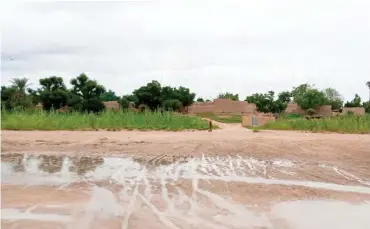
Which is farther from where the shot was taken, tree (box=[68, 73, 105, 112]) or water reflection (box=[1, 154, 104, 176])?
tree (box=[68, 73, 105, 112])

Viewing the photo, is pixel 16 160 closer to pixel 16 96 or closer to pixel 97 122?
pixel 97 122

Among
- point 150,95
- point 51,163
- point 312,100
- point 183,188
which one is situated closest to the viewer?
point 183,188

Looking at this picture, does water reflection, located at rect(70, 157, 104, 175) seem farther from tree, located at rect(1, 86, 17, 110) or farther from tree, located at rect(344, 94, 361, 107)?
tree, located at rect(344, 94, 361, 107)

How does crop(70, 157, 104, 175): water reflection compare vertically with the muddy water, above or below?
above

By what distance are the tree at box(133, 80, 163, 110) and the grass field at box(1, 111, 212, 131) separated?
19678 millimetres

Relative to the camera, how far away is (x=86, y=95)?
3956 cm

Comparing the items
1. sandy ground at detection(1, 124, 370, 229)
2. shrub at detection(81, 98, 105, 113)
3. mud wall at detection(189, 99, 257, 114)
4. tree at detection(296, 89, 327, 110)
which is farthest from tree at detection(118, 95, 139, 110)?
sandy ground at detection(1, 124, 370, 229)

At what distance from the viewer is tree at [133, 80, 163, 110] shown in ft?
144

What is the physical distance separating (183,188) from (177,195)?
57 cm

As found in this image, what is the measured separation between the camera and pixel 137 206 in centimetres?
512

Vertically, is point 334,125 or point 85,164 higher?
point 334,125

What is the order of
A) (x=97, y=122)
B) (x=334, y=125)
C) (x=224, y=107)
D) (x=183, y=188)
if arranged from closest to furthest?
(x=183, y=188) → (x=97, y=122) → (x=334, y=125) → (x=224, y=107)

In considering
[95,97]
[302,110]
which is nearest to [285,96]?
[302,110]

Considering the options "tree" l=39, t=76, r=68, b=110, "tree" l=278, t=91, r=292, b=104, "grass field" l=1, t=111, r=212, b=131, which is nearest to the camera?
"grass field" l=1, t=111, r=212, b=131
